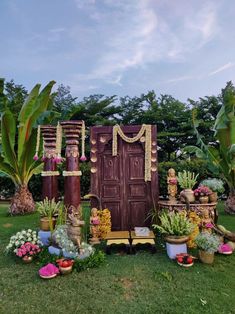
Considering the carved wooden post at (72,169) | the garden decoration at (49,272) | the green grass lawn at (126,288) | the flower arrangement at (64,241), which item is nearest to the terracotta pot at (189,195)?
the green grass lawn at (126,288)

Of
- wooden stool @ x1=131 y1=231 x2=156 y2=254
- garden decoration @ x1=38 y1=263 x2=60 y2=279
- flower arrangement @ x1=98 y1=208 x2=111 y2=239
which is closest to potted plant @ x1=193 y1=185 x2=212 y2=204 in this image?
wooden stool @ x1=131 y1=231 x2=156 y2=254

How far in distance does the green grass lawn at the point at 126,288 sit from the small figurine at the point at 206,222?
0.55 metres

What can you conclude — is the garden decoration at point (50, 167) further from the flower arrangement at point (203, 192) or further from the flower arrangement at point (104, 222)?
the flower arrangement at point (203, 192)

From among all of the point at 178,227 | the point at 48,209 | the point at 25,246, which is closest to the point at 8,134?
the point at 48,209

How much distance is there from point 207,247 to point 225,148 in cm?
389

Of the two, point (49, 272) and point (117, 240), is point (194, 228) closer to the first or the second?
point (117, 240)

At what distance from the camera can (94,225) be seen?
5246 millimetres

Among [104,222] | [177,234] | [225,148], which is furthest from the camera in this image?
[225,148]

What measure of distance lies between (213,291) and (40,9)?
6619 mm

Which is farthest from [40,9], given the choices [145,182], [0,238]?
[0,238]

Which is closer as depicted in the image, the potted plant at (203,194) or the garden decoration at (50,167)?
the potted plant at (203,194)

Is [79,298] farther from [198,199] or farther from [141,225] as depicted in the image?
[198,199]

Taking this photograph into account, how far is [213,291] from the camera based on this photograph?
→ 338 cm

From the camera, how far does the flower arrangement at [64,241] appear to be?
4.18 m
